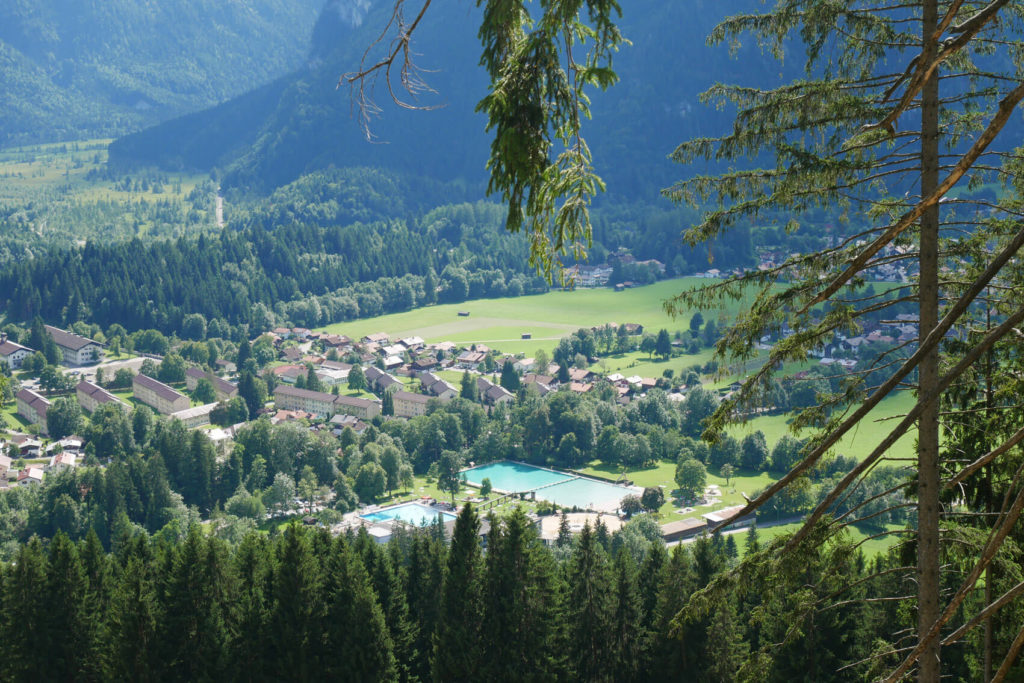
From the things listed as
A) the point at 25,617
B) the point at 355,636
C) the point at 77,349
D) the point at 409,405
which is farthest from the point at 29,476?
the point at 355,636

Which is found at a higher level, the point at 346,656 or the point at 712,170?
the point at 712,170

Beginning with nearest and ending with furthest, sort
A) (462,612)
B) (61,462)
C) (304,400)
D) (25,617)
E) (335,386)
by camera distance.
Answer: (462,612) → (25,617) → (61,462) → (304,400) → (335,386)

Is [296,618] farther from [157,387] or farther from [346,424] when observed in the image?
[157,387]

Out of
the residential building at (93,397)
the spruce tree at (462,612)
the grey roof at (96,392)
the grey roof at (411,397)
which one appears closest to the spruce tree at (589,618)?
the spruce tree at (462,612)

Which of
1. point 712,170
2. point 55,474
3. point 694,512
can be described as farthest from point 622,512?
point 712,170

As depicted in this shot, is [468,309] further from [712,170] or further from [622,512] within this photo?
[622,512]

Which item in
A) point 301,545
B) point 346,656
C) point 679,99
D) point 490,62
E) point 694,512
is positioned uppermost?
point 679,99

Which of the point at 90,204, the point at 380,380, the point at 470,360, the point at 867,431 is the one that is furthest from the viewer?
the point at 90,204
